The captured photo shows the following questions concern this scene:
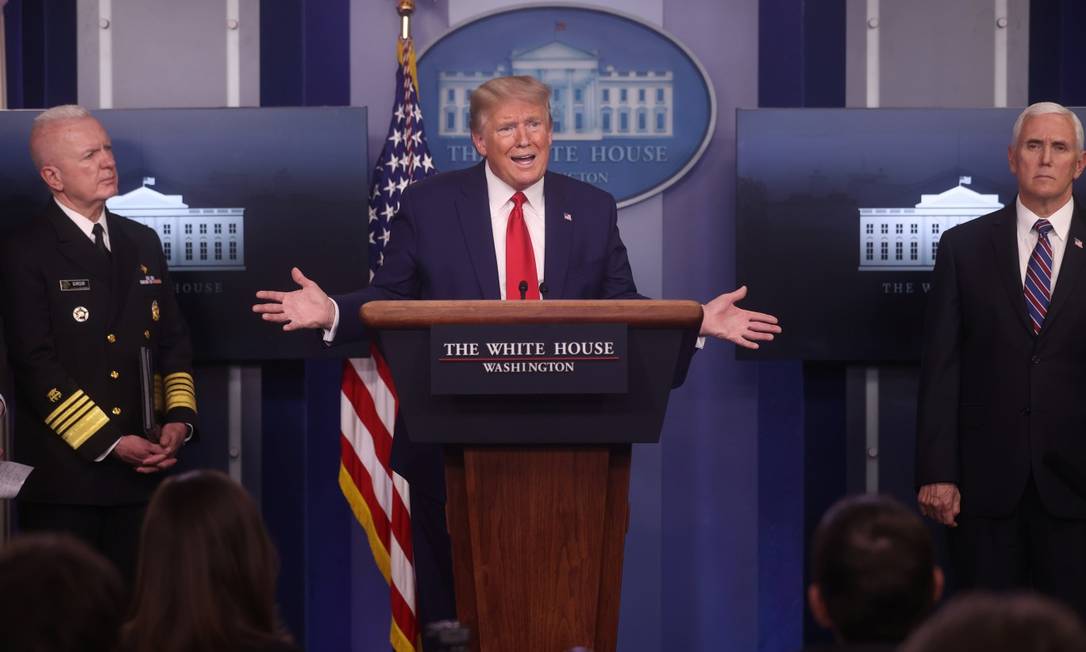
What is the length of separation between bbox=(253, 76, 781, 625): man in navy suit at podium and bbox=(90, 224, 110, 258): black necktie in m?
1.15

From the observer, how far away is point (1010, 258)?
370cm

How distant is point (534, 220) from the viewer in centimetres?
316

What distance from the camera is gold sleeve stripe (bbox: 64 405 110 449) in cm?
376

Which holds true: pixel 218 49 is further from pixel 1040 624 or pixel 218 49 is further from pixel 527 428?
pixel 1040 624

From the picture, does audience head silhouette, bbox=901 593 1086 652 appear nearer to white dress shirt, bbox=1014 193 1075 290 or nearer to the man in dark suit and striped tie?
the man in dark suit and striped tie

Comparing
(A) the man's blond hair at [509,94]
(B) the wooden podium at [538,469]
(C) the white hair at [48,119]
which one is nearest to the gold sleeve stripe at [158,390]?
(C) the white hair at [48,119]

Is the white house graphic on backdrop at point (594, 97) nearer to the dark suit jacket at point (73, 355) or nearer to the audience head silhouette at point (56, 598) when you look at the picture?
the dark suit jacket at point (73, 355)

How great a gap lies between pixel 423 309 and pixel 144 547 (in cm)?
70

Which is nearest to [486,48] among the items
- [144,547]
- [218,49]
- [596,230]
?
[218,49]

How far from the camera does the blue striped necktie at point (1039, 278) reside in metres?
3.65

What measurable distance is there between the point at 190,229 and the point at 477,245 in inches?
65.1

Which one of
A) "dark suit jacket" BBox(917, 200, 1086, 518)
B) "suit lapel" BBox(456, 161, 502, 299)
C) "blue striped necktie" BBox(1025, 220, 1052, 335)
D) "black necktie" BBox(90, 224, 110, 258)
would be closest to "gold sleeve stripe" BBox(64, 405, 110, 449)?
"black necktie" BBox(90, 224, 110, 258)

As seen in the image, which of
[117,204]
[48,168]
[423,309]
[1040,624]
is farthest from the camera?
[117,204]

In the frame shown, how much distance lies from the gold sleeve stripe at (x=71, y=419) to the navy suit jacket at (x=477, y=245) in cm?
116
